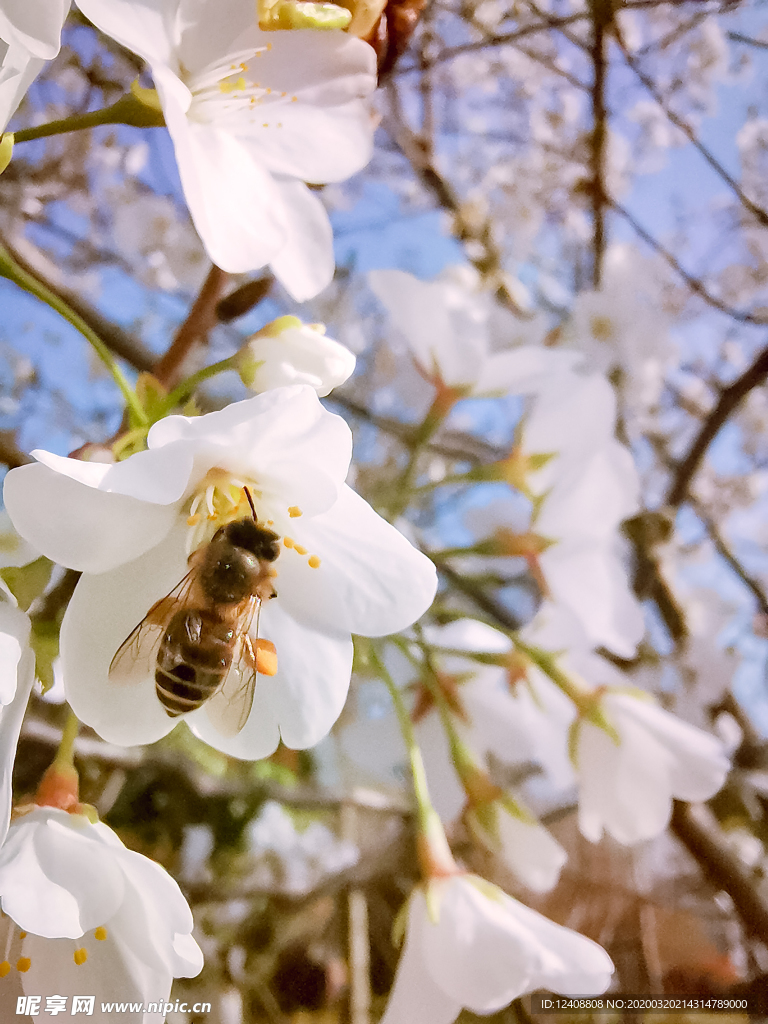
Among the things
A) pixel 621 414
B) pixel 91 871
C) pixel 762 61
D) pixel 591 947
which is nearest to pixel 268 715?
pixel 91 871

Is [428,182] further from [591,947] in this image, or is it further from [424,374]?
[591,947]

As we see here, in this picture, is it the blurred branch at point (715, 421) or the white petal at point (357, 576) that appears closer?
the white petal at point (357, 576)

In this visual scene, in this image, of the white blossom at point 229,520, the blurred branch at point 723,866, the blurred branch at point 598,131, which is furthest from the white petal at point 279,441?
the blurred branch at point 598,131

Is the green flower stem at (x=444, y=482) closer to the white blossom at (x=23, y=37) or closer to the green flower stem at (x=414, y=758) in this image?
the green flower stem at (x=414, y=758)

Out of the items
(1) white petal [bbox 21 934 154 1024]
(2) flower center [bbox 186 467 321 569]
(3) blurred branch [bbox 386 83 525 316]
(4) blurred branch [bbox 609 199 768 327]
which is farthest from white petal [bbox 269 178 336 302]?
(4) blurred branch [bbox 609 199 768 327]

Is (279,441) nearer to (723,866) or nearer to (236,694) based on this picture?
(236,694)

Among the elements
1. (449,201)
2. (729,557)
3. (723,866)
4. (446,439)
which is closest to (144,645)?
(446,439)
